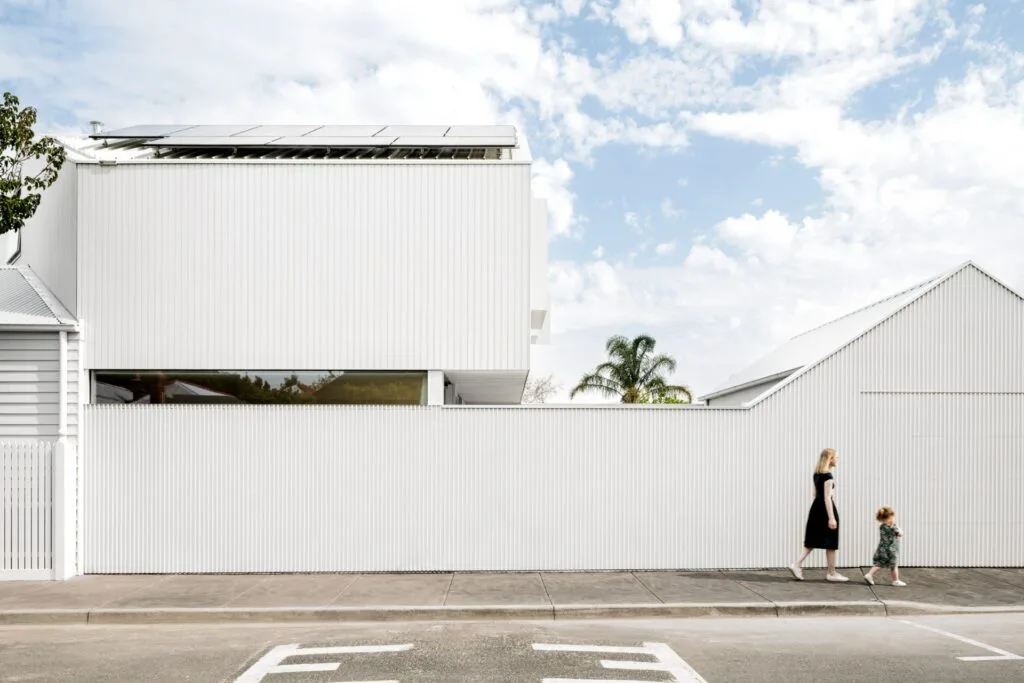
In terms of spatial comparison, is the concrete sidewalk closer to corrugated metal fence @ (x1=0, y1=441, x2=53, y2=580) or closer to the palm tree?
corrugated metal fence @ (x1=0, y1=441, x2=53, y2=580)

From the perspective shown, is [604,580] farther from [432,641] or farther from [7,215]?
[7,215]

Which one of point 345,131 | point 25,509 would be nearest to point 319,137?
point 345,131

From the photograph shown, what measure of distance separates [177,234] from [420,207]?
348 centimetres

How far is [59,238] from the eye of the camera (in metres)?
13.6

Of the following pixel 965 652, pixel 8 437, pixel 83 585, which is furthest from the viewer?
pixel 8 437

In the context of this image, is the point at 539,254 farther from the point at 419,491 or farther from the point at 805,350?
the point at 805,350

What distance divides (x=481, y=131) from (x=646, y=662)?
10.5m

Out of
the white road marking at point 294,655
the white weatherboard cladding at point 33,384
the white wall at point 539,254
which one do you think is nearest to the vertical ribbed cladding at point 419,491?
the white weatherboard cladding at point 33,384

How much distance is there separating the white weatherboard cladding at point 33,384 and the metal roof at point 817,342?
10316 millimetres

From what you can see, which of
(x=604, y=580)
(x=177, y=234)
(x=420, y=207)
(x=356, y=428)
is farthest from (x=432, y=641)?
(x=177, y=234)

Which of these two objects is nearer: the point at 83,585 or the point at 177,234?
the point at 83,585

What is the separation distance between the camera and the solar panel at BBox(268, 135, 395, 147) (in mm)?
14859

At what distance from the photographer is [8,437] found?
12750mm

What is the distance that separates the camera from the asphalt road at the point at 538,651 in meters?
7.76
